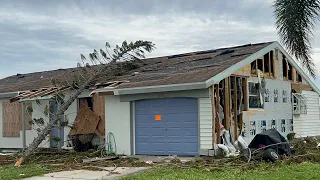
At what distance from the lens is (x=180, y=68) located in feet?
59.3

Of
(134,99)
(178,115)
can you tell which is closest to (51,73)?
(134,99)

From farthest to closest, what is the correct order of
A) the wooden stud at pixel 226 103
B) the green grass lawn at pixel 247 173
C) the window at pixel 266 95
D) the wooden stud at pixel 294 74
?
1. the wooden stud at pixel 294 74
2. the window at pixel 266 95
3. the wooden stud at pixel 226 103
4. the green grass lawn at pixel 247 173

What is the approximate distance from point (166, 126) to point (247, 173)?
5.11 m

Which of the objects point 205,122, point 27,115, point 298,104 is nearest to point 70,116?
point 27,115

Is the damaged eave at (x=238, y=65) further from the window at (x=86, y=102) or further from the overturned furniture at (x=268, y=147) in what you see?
the window at (x=86, y=102)

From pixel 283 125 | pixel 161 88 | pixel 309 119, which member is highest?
pixel 161 88

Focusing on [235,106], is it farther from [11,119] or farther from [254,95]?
[11,119]

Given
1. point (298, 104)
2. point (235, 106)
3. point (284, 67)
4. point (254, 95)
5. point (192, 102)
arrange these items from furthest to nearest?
point (298, 104) → point (284, 67) → point (254, 95) → point (235, 106) → point (192, 102)

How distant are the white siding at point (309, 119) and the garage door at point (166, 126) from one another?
7.79m

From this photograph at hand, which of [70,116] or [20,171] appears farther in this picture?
[70,116]

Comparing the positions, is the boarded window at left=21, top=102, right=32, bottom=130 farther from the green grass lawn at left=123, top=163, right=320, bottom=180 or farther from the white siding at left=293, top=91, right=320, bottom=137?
the white siding at left=293, top=91, right=320, bottom=137

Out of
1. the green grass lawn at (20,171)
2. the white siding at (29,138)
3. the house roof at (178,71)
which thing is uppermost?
the house roof at (178,71)

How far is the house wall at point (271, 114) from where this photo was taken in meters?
17.3

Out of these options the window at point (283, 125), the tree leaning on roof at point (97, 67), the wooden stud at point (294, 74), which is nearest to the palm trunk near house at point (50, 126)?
the tree leaning on roof at point (97, 67)
